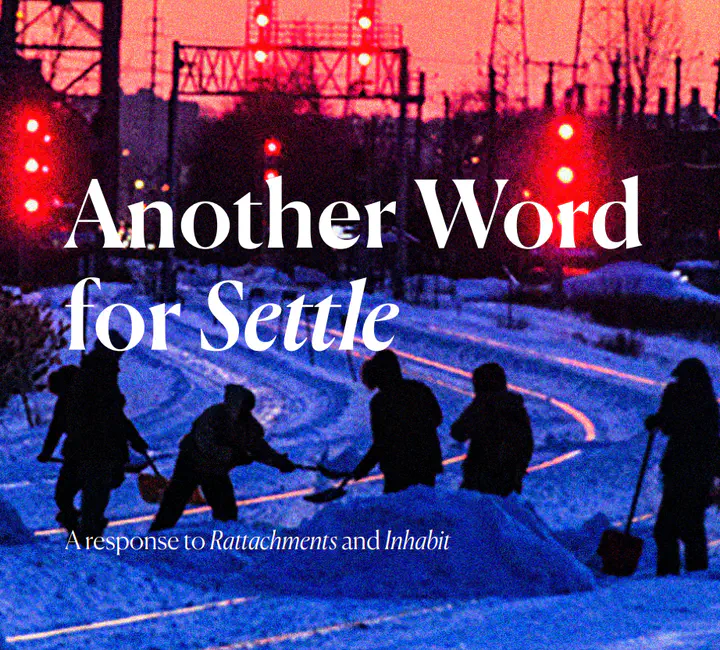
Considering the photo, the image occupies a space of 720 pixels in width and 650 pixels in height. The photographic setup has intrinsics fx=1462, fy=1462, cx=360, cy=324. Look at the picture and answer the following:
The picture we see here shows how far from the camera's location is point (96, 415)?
9.64m

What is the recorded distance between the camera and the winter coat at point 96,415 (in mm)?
9594

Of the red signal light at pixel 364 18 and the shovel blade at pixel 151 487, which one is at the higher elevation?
the red signal light at pixel 364 18

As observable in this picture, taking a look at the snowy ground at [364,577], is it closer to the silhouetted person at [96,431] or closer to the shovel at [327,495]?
the shovel at [327,495]

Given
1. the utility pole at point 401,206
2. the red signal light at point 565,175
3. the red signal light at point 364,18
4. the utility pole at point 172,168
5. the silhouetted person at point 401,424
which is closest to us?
the silhouetted person at point 401,424

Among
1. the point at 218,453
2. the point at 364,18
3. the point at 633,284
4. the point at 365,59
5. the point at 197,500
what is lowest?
the point at 197,500

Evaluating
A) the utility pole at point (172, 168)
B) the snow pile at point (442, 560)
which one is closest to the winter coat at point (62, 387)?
the snow pile at point (442, 560)

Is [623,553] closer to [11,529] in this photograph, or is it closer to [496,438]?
[496,438]

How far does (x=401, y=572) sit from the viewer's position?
8672 millimetres

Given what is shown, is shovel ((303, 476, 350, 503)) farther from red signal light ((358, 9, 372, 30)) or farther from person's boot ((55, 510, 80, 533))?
red signal light ((358, 9, 372, 30))

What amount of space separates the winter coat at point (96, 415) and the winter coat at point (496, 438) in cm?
225

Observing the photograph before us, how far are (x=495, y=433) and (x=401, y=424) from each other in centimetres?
63

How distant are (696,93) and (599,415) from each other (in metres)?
67.5

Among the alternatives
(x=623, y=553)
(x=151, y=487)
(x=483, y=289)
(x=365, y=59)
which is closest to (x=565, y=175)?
(x=365, y=59)

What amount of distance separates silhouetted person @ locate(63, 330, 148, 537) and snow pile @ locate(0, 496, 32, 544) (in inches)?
19.1
